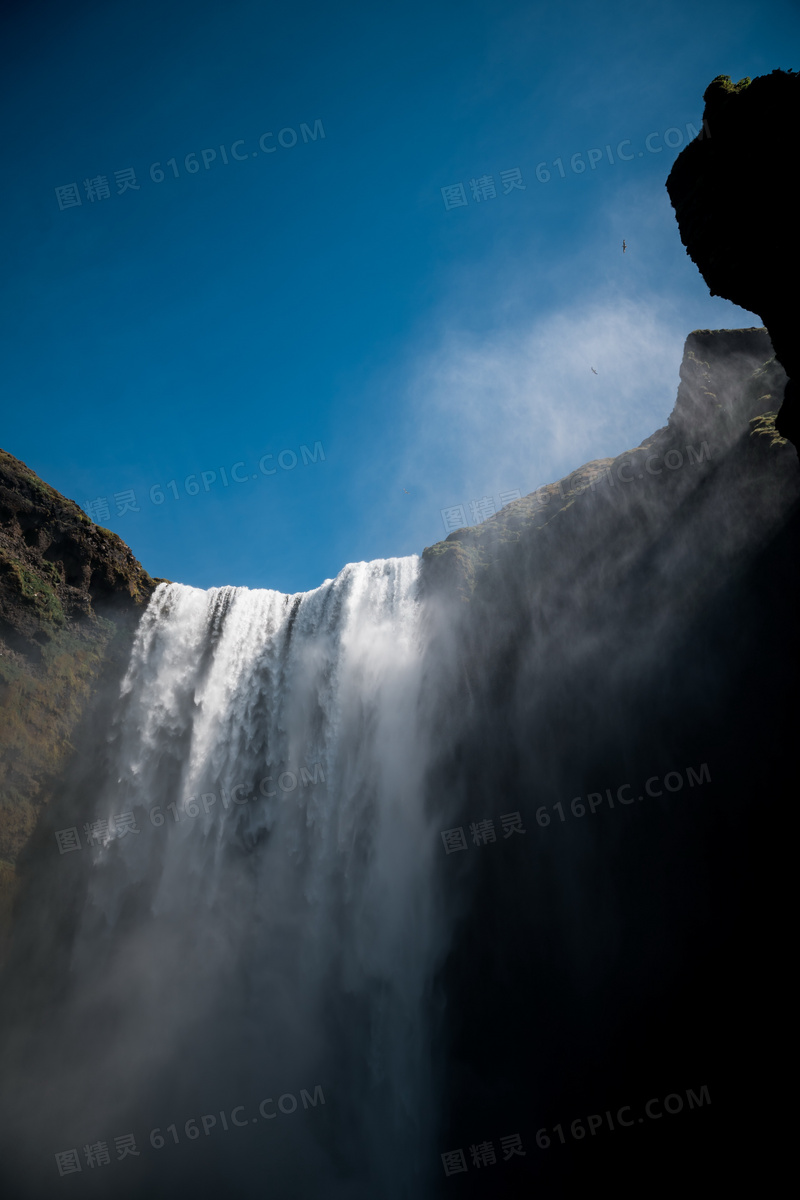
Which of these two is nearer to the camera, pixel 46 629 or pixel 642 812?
pixel 642 812

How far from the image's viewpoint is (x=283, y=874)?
56.6ft

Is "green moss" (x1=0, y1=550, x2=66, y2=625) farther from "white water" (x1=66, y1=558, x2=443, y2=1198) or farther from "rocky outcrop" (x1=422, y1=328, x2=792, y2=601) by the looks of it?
"rocky outcrop" (x1=422, y1=328, x2=792, y2=601)

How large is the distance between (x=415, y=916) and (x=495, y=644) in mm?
8666

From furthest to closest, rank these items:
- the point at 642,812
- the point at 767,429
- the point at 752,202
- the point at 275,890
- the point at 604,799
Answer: the point at 275,890
the point at 604,799
the point at 642,812
the point at 767,429
the point at 752,202

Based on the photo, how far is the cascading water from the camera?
46.4ft

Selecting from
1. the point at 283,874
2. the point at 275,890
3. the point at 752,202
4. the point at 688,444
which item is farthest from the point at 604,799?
the point at 752,202

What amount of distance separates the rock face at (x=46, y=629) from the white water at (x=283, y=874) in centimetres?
150

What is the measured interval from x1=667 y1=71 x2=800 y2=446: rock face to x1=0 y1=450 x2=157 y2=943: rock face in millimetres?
22221

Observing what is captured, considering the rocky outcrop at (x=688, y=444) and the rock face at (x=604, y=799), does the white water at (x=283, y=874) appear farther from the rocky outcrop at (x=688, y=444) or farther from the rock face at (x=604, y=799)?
the rocky outcrop at (x=688, y=444)

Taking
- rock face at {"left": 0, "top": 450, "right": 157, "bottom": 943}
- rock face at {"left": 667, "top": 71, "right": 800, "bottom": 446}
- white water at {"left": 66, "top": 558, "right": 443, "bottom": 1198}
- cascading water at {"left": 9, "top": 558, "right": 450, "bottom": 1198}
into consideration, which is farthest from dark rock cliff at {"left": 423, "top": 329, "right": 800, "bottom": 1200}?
rock face at {"left": 0, "top": 450, "right": 157, "bottom": 943}

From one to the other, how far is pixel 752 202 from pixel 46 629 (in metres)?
23.3

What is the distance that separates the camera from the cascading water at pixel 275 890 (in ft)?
46.4

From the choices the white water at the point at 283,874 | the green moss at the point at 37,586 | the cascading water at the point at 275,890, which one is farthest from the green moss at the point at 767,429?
the green moss at the point at 37,586

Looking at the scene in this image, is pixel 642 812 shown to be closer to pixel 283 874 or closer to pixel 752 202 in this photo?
pixel 283 874
